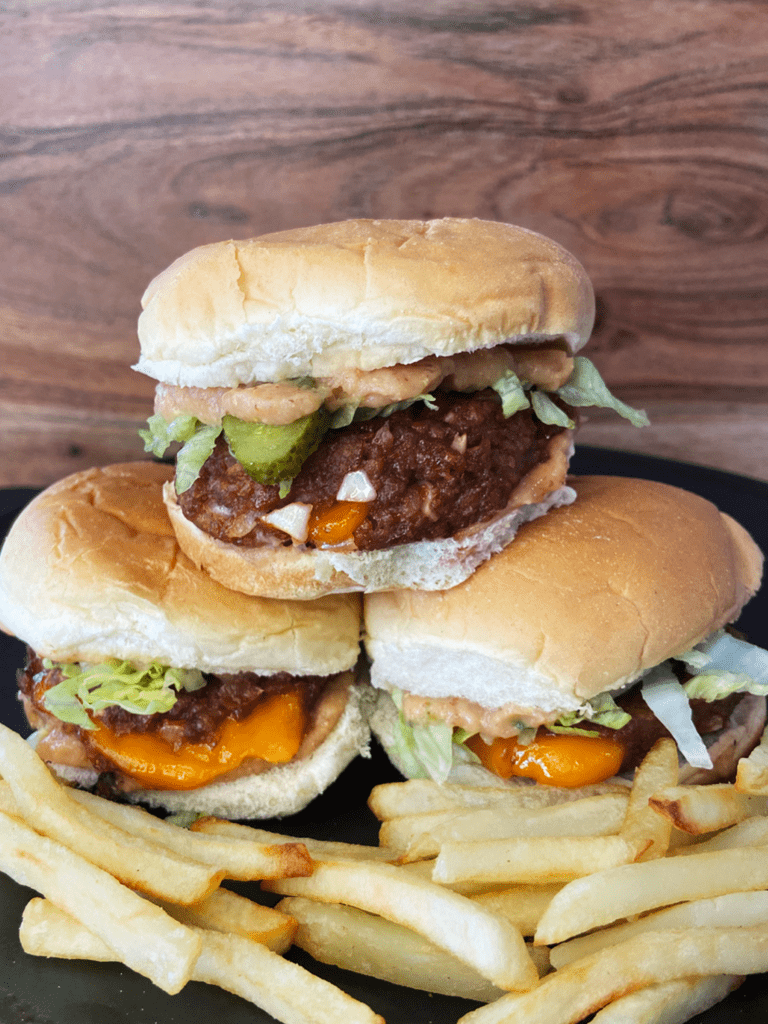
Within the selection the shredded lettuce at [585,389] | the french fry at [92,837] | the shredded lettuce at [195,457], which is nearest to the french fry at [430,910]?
the french fry at [92,837]

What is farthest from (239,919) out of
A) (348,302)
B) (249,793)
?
(348,302)

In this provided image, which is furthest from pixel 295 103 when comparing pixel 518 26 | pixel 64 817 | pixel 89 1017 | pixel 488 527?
pixel 89 1017

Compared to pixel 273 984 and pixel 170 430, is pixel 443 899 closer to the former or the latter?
pixel 273 984

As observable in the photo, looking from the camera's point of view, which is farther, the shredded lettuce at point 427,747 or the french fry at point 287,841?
the shredded lettuce at point 427,747

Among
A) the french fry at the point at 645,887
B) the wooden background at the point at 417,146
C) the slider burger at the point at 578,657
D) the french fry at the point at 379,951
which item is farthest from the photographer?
the wooden background at the point at 417,146

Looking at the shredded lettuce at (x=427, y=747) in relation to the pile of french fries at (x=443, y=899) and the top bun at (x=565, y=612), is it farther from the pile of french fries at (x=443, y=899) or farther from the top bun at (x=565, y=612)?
the pile of french fries at (x=443, y=899)

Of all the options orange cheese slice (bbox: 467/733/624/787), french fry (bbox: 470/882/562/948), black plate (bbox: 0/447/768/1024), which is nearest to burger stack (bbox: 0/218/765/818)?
orange cheese slice (bbox: 467/733/624/787)

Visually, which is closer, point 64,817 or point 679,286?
point 64,817

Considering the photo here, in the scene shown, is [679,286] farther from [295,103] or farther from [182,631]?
[182,631]
